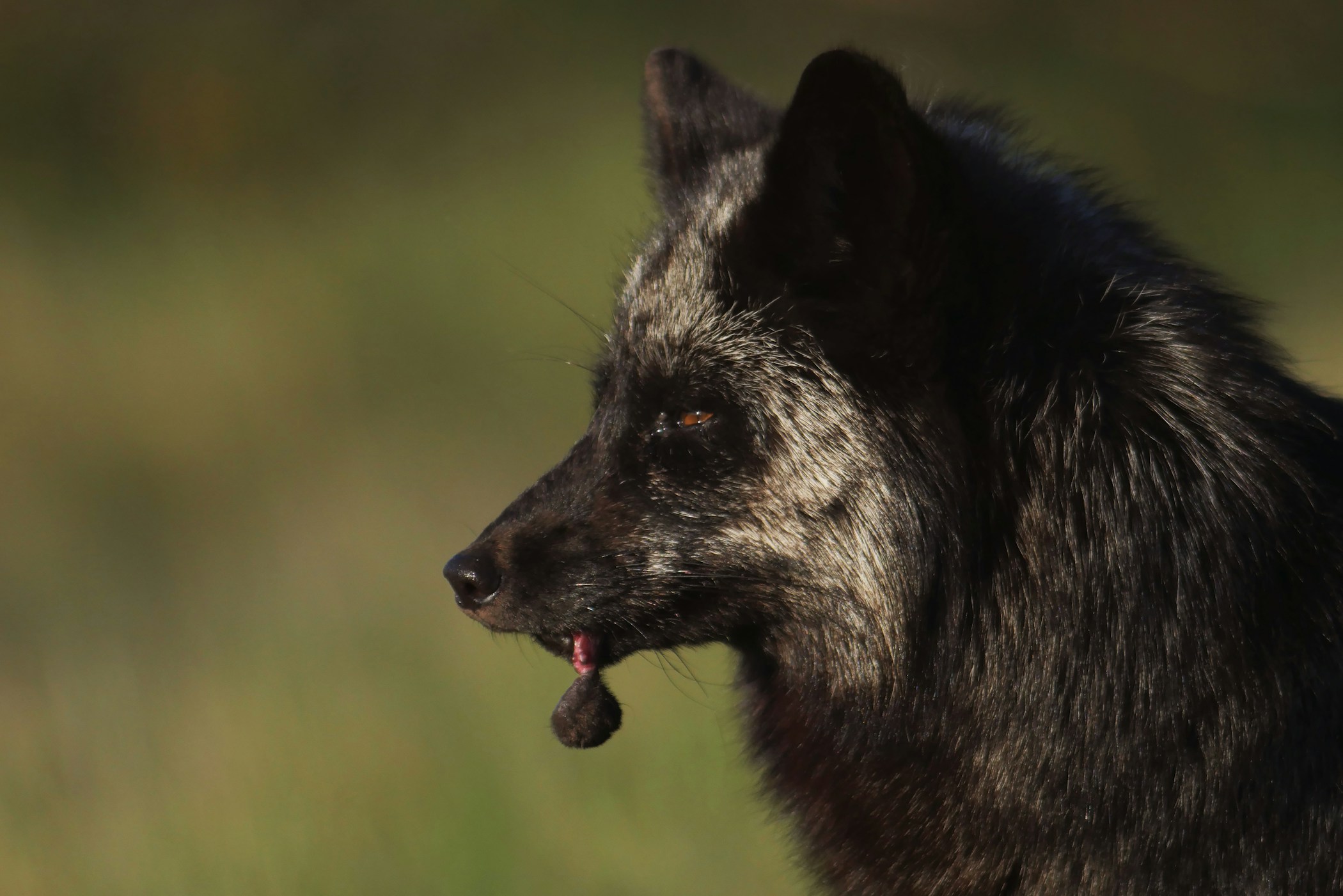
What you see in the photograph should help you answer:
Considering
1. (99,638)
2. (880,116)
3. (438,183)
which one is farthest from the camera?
(438,183)

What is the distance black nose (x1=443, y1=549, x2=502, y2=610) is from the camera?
10.4ft

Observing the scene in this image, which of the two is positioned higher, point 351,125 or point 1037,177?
point 1037,177

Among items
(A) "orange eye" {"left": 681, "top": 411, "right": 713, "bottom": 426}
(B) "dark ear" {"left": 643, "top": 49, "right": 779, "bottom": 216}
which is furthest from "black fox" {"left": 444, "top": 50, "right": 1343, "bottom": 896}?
(B) "dark ear" {"left": 643, "top": 49, "right": 779, "bottom": 216}

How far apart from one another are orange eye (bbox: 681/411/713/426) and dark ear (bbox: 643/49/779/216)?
0.77 meters

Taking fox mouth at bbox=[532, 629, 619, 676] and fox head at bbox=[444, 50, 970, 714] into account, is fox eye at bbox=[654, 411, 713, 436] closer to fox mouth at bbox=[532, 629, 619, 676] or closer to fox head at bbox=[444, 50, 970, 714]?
fox head at bbox=[444, 50, 970, 714]

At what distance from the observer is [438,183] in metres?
12.8

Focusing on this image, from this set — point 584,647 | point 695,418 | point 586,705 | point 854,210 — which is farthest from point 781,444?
point 586,705

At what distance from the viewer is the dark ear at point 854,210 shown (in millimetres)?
2762

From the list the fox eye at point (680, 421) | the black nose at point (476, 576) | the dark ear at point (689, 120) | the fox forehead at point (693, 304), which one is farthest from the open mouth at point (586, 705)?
the dark ear at point (689, 120)

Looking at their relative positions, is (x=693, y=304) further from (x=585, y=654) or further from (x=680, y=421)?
(x=585, y=654)

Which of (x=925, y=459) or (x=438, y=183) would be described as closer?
(x=925, y=459)

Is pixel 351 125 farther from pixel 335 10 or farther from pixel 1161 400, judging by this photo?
pixel 1161 400

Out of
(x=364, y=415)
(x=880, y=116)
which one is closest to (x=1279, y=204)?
(x=364, y=415)

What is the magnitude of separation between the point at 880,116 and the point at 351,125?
1163 centimetres
